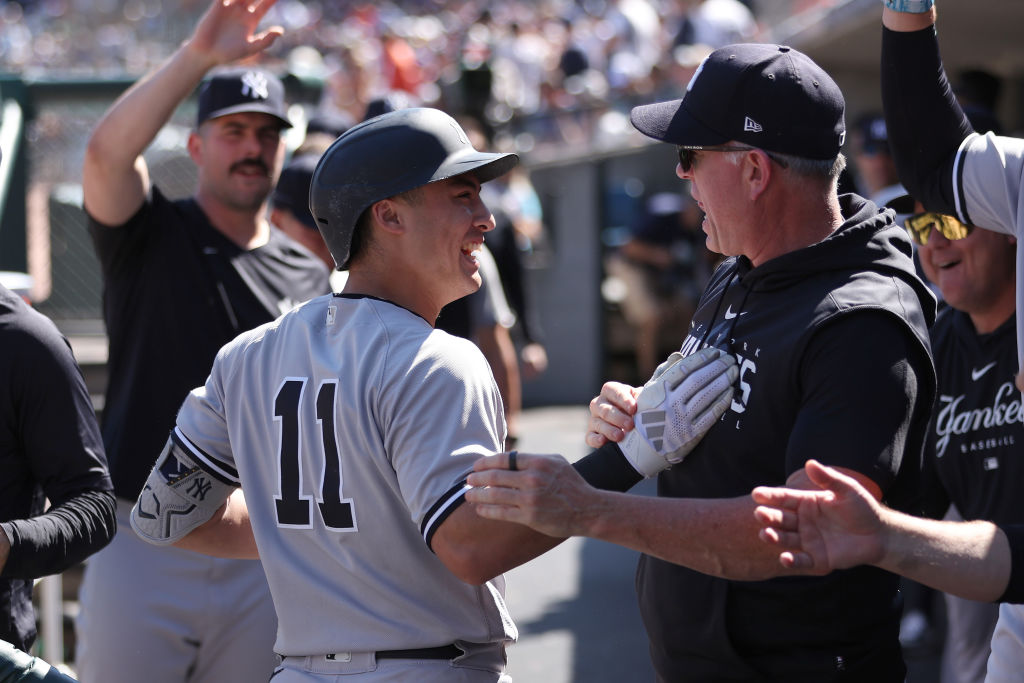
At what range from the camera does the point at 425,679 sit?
6.75 feet

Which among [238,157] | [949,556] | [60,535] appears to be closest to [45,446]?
[60,535]

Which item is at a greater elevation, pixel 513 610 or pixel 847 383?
pixel 847 383

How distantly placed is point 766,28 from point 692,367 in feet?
45.6

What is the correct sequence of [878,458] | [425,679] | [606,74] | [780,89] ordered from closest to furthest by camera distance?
[878,458] → [425,679] → [780,89] → [606,74]

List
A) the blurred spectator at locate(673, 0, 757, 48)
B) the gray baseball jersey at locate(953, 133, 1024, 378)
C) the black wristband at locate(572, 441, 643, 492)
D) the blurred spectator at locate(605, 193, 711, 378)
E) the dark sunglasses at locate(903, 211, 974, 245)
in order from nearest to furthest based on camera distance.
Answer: the black wristband at locate(572, 441, 643, 492) < the gray baseball jersey at locate(953, 133, 1024, 378) < the dark sunglasses at locate(903, 211, 974, 245) < the blurred spectator at locate(605, 193, 711, 378) < the blurred spectator at locate(673, 0, 757, 48)

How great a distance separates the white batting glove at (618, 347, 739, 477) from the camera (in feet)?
7.14

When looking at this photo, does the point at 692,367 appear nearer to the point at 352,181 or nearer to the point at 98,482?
the point at 352,181

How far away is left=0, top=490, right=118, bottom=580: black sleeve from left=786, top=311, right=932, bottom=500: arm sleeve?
1.60m

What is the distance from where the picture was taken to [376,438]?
204 cm

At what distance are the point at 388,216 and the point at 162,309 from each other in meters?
1.68

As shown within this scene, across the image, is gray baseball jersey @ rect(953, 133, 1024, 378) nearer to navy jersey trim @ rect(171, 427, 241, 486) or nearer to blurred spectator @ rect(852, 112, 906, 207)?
navy jersey trim @ rect(171, 427, 241, 486)

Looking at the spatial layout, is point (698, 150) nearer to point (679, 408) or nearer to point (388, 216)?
point (679, 408)

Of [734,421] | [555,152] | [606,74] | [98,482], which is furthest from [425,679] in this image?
[606,74]

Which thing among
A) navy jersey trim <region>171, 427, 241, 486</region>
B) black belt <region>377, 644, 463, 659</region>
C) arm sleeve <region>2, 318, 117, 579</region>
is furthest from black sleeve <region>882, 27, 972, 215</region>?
arm sleeve <region>2, 318, 117, 579</region>
